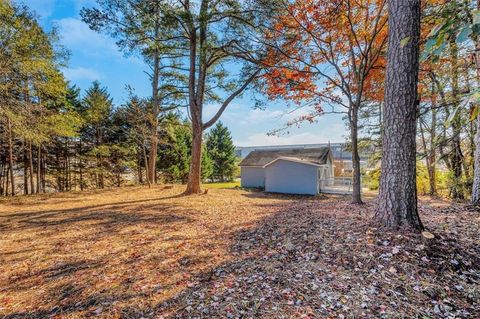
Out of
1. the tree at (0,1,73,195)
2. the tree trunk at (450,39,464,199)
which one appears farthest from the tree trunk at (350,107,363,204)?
the tree at (0,1,73,195)

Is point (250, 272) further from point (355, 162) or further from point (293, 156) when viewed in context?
point (293, 156)

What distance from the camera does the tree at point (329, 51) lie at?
6297 millimetres

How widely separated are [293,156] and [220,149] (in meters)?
11.2

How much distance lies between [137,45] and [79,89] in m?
9.71

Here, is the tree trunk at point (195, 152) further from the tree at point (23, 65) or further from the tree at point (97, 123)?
the tree at point (97, 123)

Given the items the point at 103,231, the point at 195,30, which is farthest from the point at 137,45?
the point at 103,231

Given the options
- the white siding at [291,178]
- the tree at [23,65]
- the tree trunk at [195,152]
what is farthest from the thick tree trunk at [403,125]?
the white siding at [291,178]

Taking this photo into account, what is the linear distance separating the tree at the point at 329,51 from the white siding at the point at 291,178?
25.8ft

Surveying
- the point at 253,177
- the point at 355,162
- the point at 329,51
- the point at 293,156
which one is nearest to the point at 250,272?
the point at 355,162

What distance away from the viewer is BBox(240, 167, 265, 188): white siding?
19.5m

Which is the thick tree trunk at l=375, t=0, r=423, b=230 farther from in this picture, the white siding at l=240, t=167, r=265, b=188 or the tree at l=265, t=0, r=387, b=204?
the white siding at l=240, t=167, r=265, b=188

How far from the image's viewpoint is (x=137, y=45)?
812 centimetres

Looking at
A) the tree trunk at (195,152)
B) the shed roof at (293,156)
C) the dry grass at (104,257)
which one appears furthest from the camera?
the shed roof at (293,156)

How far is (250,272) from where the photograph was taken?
103 inches
